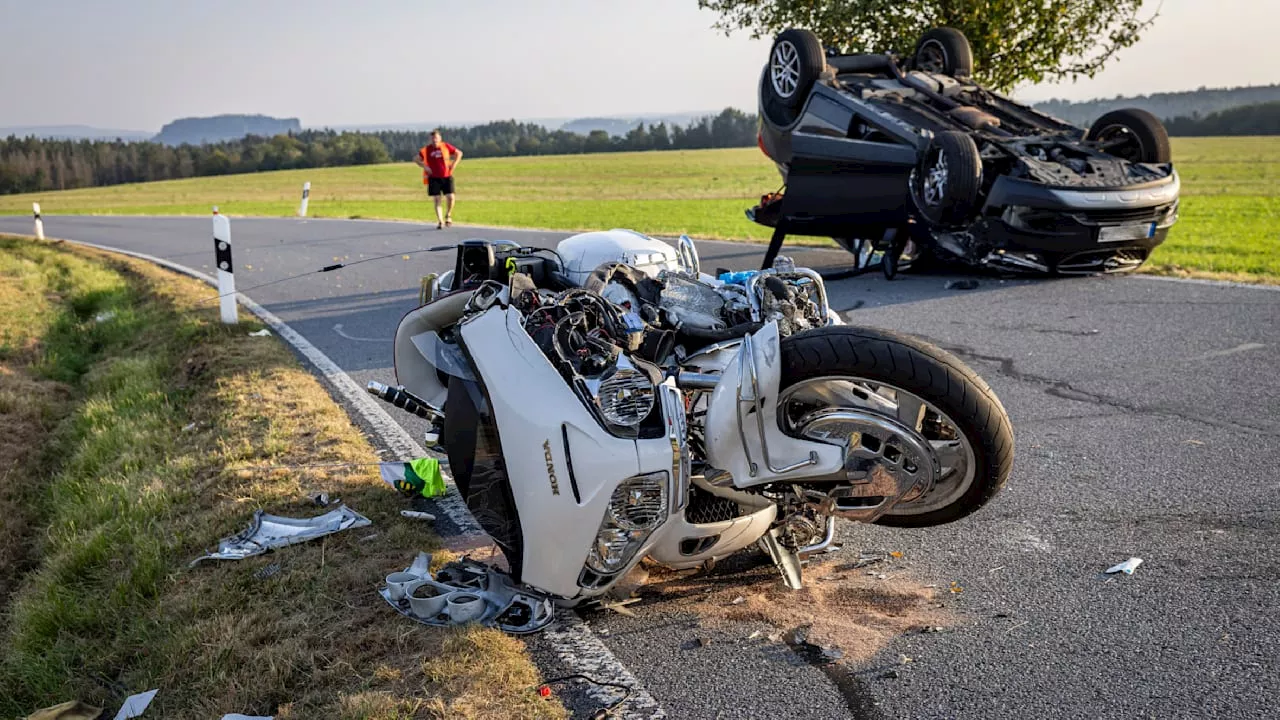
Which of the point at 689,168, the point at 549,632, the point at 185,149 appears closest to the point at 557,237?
the point at 549,632

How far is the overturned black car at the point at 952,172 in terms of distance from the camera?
8.75 meters

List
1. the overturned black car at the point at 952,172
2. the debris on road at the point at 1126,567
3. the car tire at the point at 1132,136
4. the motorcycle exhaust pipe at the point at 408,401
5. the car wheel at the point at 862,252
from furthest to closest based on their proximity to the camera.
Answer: the car wheel at the point at 862,252 < the car tire at the point at 1132,136 < the overturned black car at the point at 952,172 < the motorcycle exhaust pipe at the point at 408,401 < the debris on road at the point at 1126,567

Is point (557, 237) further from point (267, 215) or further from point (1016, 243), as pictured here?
point (267, 215)

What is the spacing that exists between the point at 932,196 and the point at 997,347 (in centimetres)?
256

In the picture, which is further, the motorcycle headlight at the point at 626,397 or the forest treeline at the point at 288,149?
the forest treeline at the point at 288,149

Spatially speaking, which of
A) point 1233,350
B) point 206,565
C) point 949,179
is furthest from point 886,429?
point 949,179

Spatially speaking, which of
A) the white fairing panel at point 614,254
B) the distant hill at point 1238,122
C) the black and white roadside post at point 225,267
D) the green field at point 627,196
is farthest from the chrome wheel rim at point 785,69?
the distant hill at point 1238,122

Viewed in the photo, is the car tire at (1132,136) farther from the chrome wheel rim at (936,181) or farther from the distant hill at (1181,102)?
the distant hill at (1181,102)

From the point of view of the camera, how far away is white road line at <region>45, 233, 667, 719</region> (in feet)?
9.27

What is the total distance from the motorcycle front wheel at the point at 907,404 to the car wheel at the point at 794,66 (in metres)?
7.56

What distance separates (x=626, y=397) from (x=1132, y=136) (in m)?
8.49

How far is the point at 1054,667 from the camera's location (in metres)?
2.83

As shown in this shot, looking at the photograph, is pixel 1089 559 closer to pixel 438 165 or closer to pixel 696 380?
pixel 696 380

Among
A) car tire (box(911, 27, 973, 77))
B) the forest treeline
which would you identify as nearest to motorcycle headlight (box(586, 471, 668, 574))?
car tire (box(911, 27, 973, 77))
